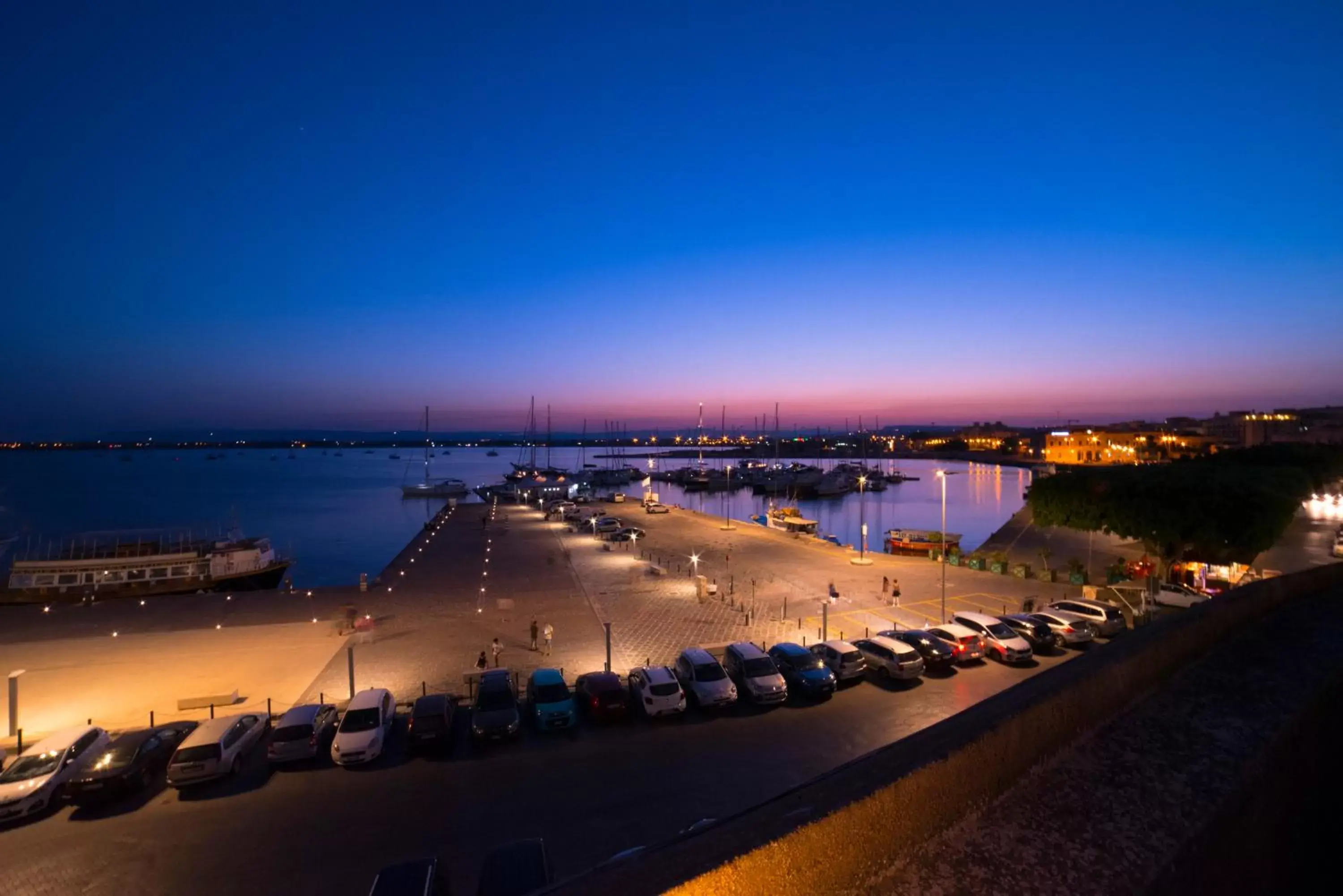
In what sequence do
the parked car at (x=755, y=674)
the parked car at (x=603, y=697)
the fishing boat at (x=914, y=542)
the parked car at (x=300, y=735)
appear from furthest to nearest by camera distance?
the fishing boat at (x=914, y=542) < the parked car at (x=755, y=674) < the parked car at (x=603, y=697) < the parked car at (x=300, y=735)

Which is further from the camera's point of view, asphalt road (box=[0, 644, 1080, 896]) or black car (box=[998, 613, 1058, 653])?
black car (box=[998, 613, 1058, 653])

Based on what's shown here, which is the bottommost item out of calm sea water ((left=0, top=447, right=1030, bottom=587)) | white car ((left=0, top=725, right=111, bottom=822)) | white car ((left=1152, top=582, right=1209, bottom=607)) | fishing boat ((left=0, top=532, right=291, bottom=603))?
calm sea water ((left=0, top=447, right=1030, bottom=587))

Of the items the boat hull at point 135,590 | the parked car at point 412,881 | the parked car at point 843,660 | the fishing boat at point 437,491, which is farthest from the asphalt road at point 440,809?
the fishing boat at point 437,491

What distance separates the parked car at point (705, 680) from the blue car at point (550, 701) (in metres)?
2.27

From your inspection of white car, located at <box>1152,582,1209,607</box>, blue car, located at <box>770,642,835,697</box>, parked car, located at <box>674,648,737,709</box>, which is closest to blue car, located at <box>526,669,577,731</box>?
parked car, located at <box>674,648,737,709</box>

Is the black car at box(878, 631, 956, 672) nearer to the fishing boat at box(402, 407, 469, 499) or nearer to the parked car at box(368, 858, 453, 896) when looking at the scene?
the parked car at box(368, 858, 453, 896)

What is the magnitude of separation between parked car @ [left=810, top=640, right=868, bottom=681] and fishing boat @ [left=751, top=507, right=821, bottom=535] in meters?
22.9

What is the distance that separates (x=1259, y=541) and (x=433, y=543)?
3412 centimetres

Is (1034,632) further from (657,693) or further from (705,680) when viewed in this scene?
(657,693)

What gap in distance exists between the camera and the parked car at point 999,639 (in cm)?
1493

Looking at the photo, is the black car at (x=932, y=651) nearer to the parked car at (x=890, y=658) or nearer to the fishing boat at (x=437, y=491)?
the parked car at (x=890, y=658)

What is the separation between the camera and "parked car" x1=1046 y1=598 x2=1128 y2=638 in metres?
17.1

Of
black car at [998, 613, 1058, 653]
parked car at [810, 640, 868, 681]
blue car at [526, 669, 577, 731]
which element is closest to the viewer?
blue car at [526, 669, 577, 731]

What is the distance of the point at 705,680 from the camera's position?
13.2 metres
